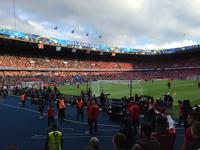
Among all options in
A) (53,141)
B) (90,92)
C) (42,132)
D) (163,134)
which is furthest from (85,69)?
(163,134)

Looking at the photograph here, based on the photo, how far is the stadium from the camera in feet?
56.1

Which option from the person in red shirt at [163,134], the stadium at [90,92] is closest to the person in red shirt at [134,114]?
the stadium at [90,92]

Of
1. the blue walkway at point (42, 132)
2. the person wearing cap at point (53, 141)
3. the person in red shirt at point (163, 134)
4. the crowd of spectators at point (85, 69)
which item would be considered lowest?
the blue walkway at point (42, 132)

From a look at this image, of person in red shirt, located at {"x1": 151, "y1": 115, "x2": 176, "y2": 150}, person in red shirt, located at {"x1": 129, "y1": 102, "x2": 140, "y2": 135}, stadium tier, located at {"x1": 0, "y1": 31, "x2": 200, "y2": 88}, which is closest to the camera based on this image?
person in red shirt, located at {"x1": 151, "y1": 115, "x2": 176, "y2": 150}

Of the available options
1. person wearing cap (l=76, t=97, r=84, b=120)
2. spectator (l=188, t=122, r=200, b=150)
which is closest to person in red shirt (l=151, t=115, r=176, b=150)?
spectator (l=188, t=122, r=200, b=150)

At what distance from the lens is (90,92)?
3562cm

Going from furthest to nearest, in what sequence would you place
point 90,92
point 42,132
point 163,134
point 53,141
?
point 90,92, point 42,132, point 53,141, point 163,134

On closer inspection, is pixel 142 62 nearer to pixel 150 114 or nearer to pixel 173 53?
pixel 173 53

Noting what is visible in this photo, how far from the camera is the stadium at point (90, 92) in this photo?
17.1 meters

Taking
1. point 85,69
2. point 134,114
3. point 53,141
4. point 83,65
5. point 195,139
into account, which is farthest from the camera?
point 83,65

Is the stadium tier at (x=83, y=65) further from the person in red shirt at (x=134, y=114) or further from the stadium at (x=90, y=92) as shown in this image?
the person in red shirt at (x=134, y=114)

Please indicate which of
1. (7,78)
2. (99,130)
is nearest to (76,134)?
(99,130)

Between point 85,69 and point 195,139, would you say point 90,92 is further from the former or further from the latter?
point 85,69

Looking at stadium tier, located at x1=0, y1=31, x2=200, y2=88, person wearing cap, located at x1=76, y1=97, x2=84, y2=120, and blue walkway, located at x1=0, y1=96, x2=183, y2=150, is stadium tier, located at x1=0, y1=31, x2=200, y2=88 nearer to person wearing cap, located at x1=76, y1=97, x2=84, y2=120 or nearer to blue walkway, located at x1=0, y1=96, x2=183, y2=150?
blue walkway, located at x1=0, y1=96, x2=183, y2=150
